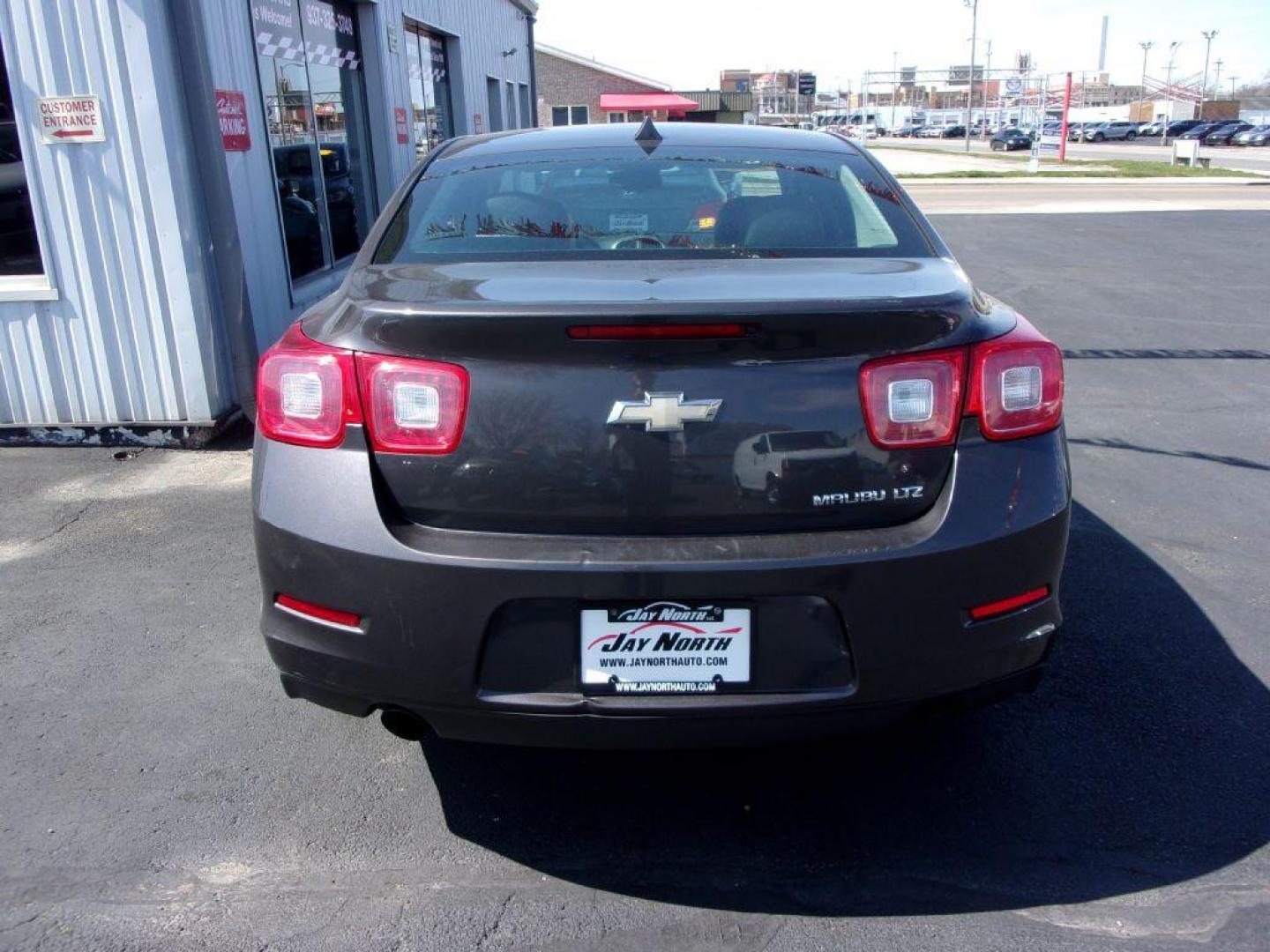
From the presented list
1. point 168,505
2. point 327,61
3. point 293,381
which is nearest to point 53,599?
point 168,505

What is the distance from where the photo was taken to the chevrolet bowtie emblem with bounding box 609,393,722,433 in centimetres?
227

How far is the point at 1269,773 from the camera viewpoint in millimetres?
2936

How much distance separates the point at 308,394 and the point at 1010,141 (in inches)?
2632

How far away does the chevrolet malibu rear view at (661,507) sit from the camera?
2.28 metres

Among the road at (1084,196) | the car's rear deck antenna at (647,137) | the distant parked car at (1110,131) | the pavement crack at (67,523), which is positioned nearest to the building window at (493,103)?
the road at (1084,196)

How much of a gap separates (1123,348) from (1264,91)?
151232 millimetres

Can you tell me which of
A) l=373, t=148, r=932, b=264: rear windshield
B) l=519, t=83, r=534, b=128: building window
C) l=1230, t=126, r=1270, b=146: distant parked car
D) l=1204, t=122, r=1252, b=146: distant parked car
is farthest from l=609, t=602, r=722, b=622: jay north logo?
l=1204, t=122, r=1252, b=146: distant parked car

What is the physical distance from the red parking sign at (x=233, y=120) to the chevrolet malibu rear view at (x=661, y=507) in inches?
171

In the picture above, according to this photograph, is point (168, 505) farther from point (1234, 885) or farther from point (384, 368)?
point (1234, 885)

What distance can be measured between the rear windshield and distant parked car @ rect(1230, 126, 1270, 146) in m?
69.5

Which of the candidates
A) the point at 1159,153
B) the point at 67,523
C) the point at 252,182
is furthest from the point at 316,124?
the point at 1159,153

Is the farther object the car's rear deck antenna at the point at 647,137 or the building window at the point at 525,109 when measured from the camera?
the building window at the point at 525,109

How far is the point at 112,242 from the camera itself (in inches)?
228

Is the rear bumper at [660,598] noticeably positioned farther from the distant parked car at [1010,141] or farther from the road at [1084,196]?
the distant parked car at [1010,141]
